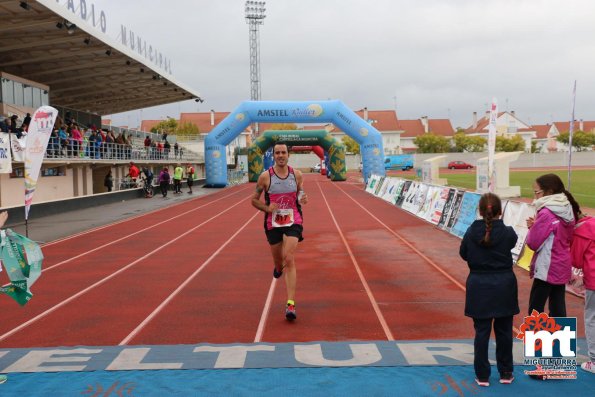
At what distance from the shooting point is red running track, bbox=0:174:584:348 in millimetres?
6070

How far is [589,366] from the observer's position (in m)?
4.64

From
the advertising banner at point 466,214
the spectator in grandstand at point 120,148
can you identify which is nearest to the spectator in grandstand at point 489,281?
the advertising banner at point 466,214

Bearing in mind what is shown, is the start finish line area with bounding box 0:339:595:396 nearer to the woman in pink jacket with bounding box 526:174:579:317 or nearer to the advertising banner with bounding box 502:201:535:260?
the woman in pink jacket with bounding box 526:174:579:317

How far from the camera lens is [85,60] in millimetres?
27391

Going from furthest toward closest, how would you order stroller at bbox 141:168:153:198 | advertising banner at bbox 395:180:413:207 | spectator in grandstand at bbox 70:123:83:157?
stroller at bbox 141:168:153:198 → spectator in grandstand at bbox 70:123:83:157 → advertising banner at bbox 395:180:413:207

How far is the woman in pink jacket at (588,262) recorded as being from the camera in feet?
15.0

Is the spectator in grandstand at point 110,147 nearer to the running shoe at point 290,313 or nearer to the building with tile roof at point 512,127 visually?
the running shoe at point 290,313

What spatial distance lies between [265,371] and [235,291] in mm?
3465

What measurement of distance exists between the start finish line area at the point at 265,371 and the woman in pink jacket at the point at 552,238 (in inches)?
28.2

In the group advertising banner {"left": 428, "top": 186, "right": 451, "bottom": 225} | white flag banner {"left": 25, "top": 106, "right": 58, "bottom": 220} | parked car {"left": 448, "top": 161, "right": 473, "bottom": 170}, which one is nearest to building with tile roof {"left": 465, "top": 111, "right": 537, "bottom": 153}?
parked car {"left": 448, "top": 161, "right": 473, "bottom": 170}

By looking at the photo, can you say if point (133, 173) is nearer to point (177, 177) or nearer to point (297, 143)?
point (177, 177)

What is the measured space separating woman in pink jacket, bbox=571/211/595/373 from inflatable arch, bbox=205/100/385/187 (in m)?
33.5

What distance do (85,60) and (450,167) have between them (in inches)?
2193

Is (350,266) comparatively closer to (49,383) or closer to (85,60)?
(49,383)
